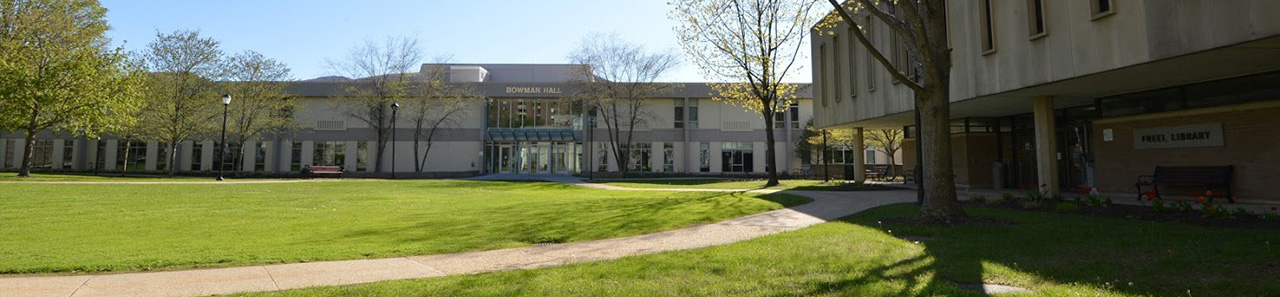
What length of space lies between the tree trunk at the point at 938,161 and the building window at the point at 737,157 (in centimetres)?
3422

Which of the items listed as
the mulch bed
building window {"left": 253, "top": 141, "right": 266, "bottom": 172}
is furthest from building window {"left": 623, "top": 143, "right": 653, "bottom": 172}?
the mulch bed

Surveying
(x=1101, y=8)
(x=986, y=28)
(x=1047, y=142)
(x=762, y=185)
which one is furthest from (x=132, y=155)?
(x=1101, y=8)

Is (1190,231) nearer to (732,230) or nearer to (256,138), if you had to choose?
(732,230)

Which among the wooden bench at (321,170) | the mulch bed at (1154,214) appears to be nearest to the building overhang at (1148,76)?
the mulch bed at (1154,214)

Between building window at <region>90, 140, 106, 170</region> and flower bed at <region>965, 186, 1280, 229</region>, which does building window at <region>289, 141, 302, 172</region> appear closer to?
building window at <region>90, 140, 106, 170</region>

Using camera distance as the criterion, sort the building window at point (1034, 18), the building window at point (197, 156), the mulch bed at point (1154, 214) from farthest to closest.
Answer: the building window at point (197, 156) → the building window at point (1034, 18) → the mulch bed at point (1154, 214)

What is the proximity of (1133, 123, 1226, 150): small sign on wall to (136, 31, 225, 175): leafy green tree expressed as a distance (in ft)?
151

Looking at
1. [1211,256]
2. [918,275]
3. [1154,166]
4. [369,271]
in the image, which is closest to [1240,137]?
[1154,166]

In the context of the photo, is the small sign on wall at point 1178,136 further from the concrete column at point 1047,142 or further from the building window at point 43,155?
the building window at point 43,155

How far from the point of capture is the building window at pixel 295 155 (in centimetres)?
4362

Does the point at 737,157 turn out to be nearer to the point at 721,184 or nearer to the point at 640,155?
the point at 640,155

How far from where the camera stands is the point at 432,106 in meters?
42.2

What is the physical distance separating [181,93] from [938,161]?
43148 millimetres

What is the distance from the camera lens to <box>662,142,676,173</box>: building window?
44156mm
